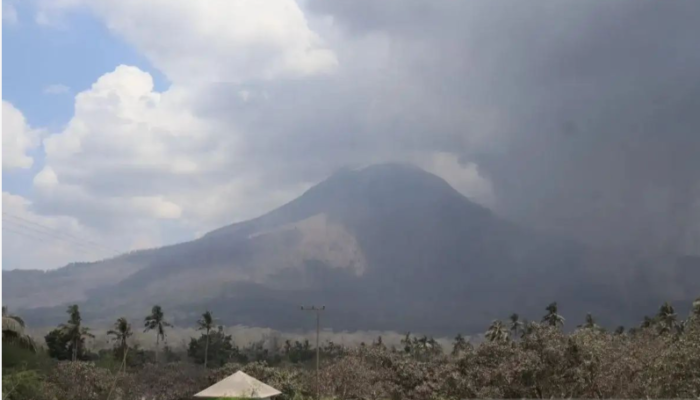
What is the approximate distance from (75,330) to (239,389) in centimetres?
4153

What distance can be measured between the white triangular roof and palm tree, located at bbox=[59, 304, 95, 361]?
40206mm

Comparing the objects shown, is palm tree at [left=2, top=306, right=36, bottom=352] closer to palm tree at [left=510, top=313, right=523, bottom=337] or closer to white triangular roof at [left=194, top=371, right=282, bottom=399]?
white triangular roof at [left=194, top=371, right=282, bottom=399]

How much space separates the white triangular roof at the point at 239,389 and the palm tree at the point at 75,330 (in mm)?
40206

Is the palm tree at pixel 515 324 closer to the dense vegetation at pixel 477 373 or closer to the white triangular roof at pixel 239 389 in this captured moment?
the dense vegetation at pixel 477 373

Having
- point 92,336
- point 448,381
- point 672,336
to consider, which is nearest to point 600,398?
point 672,336

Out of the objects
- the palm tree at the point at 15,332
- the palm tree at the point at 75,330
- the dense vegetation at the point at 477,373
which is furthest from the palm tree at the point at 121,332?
the palm tree at the point at 15,332

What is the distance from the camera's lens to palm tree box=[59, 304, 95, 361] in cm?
5678

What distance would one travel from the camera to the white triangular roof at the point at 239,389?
20.4 m

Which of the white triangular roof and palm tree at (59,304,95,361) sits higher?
palm tree at (59,304,95,361)

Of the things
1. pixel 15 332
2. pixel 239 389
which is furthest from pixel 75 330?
pixel 239 389

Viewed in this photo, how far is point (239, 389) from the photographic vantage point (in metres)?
20.8

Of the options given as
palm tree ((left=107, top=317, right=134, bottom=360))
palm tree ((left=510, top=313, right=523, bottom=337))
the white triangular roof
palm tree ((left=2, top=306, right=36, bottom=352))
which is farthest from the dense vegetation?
palm tree ((left=510, top=313, right=523, bottom=337))

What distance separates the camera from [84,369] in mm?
30484

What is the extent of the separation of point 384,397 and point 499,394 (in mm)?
7662
